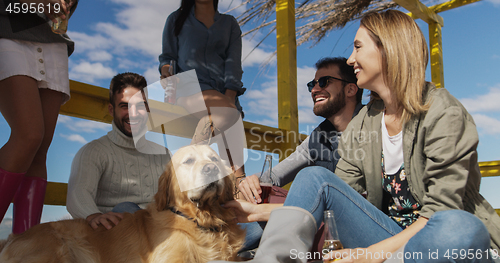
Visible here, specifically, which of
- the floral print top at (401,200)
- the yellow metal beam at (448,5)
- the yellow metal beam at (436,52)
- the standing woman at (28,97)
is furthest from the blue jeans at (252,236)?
the yellow metal beam at (448,5)

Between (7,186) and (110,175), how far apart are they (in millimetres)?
637

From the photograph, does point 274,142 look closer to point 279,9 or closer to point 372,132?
point 279,9

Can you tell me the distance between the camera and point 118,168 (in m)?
2.46

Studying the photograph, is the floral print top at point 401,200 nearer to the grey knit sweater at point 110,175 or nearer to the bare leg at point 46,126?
the grey knit sweater at point 110,175

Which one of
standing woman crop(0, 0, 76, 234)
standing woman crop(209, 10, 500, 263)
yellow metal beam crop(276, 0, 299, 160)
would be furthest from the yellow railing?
standing woman crop(209, 10, 500, 263)

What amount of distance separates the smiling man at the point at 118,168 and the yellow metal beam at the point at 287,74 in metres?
2.30

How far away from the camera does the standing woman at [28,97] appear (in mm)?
1928

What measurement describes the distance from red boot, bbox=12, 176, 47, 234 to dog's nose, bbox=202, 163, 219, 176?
1.00m

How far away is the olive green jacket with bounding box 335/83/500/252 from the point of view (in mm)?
1402

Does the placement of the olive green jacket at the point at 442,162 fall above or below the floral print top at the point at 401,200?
above

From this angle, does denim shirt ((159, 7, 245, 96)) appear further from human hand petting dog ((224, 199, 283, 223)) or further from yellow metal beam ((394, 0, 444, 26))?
yellow metal beam ((394, 0, 444, 26))

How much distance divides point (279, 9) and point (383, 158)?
3.50 m

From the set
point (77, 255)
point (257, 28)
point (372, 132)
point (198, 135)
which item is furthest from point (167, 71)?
point (257, 28)

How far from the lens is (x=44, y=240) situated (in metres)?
1.88
